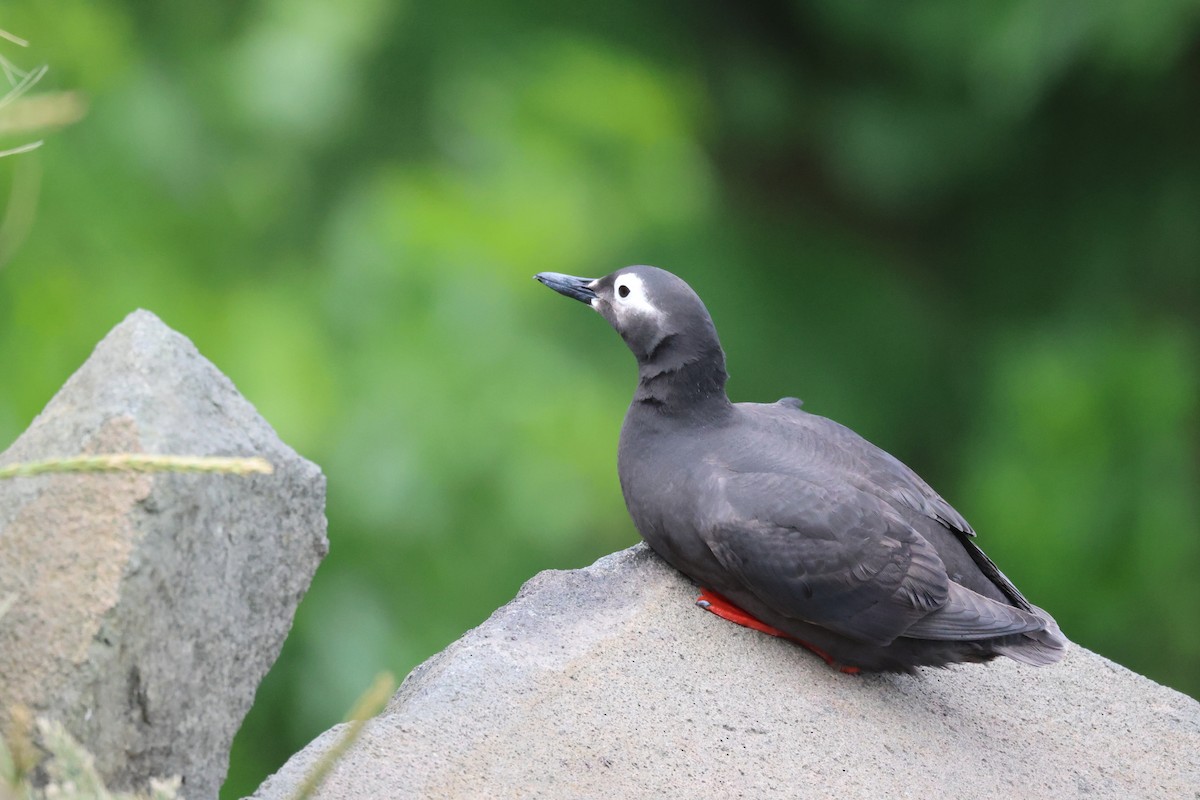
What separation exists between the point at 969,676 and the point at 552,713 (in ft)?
3.91

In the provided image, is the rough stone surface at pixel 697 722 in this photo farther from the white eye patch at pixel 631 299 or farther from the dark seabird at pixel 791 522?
the white eye patch at pixel 631 299

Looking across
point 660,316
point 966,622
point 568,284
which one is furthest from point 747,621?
point 568,284

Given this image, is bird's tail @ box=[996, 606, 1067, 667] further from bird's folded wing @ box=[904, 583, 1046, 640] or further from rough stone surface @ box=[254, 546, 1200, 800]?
rough stone surface @ box=[254, 546, 1200, 800]

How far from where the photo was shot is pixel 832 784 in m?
2.77

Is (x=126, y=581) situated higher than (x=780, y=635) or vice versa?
(x=126, y=581)

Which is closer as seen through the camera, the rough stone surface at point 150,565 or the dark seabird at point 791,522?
the rough stone surface at point 150,565

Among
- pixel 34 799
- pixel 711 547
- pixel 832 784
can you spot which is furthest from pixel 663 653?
pixel 34 799

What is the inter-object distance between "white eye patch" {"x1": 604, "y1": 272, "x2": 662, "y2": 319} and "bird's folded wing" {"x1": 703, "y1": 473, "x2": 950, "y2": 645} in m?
0.57

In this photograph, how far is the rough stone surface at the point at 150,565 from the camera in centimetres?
248

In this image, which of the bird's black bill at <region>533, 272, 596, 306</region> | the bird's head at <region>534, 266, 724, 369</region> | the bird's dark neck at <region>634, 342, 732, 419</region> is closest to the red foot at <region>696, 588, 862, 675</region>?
the bird's dark neck at <region>634, 342, 732, 419</region>

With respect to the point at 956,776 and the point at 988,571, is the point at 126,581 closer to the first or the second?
the point at 956,776

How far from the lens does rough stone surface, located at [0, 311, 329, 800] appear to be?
8.13 feet

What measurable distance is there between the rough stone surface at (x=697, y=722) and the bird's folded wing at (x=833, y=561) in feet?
0.62

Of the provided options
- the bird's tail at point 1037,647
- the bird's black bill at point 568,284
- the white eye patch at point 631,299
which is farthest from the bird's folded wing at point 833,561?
the bird's black bill at point 568,284
